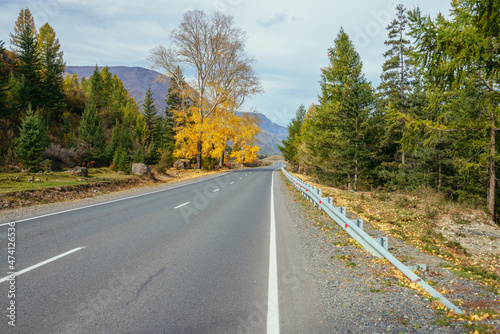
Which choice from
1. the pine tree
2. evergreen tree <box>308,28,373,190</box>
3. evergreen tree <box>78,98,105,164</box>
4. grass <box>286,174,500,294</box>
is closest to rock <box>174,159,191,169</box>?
evergreen tree <box>78,98,105,164</box>

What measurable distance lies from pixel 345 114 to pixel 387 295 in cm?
2538

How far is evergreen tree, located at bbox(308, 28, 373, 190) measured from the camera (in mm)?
25922

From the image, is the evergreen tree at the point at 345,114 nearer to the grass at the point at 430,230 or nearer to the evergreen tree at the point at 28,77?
the grass at the point at 430,230

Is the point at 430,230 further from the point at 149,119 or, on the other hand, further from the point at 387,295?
the point at 149,119

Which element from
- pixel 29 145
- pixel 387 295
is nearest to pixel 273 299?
pixel 387 295

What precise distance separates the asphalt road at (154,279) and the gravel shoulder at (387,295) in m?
0.32

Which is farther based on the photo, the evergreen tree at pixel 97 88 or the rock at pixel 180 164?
the evergreen tree at pixel 97 88

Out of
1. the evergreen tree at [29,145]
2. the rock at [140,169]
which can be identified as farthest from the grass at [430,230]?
the evergreen tree at [29,145]

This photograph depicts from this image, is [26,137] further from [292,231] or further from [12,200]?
[292,231]

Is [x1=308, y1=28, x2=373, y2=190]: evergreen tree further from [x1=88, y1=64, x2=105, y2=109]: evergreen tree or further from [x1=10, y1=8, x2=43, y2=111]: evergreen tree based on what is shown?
[x1=88, y1=64, x2=105, y2=109]: evergreen tree

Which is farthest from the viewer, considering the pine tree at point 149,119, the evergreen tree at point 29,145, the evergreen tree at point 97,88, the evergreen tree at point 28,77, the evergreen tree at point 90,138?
the pine tree at point 149,119

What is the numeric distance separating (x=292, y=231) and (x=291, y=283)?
139 inches

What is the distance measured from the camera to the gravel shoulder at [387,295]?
3.02 m

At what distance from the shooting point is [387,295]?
3.78m
